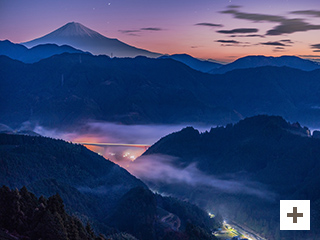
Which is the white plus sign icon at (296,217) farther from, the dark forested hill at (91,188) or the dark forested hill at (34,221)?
the dark forested hill at (34,221)

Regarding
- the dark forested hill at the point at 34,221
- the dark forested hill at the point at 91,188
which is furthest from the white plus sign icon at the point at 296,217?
the dark forested hill at the point at 34,221

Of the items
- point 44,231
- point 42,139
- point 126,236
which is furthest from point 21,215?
point 42,139

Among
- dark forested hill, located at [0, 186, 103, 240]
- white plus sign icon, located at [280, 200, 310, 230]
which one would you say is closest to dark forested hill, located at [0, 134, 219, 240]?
white plus sign icon, located at [280, 200, 310, 230]

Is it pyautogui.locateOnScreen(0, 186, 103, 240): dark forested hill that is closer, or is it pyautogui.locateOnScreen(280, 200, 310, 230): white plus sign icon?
pyautogui.locateOnScreen(0, 186, 103, 240): dark forested hill

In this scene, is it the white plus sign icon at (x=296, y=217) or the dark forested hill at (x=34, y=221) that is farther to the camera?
the white plus sign icon at (x=296, y=217)

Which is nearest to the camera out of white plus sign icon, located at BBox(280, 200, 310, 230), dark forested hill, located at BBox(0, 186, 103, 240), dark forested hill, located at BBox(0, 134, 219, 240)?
dark forested hill, located at BBox(0, 186, 103, 240)

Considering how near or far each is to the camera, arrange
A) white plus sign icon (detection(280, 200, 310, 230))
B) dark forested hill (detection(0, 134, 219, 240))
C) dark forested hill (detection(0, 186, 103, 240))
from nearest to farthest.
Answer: dark forested hill (detection(0, 186, 103, 240))
dark forested hill (detection(0, 134, 219, 240))
white plus sign icon (detection(280, 200, 310, 230))

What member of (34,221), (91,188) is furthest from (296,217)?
(34,221)

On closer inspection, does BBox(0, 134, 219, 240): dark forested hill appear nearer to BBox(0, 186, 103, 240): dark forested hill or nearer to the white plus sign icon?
the white plus sign icon

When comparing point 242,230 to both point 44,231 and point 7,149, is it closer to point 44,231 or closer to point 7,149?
point 7,149
